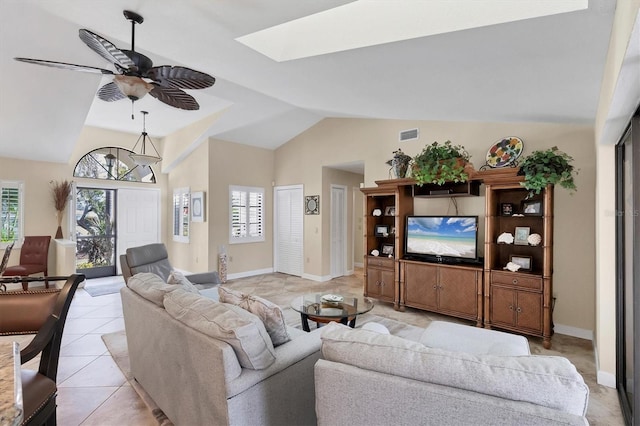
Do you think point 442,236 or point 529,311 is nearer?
point 529,311

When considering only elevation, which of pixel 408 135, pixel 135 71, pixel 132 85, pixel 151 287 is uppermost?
pixel 408 135

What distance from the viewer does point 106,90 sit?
2.90 m

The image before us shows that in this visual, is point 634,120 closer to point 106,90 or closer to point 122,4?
point 122,4

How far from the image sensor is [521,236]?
3598mm

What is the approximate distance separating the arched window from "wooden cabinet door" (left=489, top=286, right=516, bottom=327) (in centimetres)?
732

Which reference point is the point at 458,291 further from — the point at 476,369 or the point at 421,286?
the point at 476,369

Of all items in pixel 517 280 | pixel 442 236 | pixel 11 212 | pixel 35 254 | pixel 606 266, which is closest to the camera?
pixel 606 266

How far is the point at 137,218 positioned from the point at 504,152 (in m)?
7.30

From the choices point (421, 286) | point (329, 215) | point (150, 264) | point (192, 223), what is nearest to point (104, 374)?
point (150, 264)

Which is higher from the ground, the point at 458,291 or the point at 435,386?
the point at 435,386

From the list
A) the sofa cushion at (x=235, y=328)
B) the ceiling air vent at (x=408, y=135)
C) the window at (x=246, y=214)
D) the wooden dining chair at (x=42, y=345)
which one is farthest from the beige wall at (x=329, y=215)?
the wooden dining chair at (x=42, y=345)

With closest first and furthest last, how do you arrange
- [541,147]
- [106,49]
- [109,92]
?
[106,49], [109,92], [541,147]

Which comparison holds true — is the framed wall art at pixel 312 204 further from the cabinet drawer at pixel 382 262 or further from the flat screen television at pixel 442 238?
the flat screen television at pixel 442 238

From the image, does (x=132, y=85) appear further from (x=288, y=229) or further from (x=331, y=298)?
(x=288, y=229)
